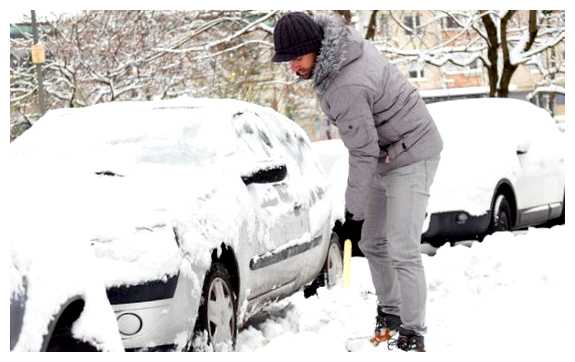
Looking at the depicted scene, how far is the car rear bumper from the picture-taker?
10.4 m

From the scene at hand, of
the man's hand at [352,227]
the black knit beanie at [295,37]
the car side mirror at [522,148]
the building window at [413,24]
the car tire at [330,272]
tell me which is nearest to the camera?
the black knit beanie at [295,37]

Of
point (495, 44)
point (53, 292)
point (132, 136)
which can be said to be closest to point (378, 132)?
point (132, 136)

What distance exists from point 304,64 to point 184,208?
97cm

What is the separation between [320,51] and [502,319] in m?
2.33

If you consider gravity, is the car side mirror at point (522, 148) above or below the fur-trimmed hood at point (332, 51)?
below

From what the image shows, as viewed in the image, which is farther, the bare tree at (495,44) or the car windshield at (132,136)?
the bare tree at (495,44)

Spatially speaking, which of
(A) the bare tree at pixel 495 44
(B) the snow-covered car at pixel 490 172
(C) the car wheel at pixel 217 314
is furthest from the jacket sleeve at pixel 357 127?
(A) the bare tree at pixel 495 44

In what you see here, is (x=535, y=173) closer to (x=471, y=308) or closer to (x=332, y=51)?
(x=471, y=308)

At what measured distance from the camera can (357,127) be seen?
5.48 metres

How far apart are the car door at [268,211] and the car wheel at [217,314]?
0.35 meters

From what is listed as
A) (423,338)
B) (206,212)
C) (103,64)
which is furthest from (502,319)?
(103,64)

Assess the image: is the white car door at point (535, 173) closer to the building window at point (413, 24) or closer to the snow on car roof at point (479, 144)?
the snow on car roof at point (479, 144)

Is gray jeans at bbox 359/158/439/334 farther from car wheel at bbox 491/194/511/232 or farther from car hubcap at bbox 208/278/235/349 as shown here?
car wheel at bbox 491/194/511/232

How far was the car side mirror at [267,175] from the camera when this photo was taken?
6.40m
